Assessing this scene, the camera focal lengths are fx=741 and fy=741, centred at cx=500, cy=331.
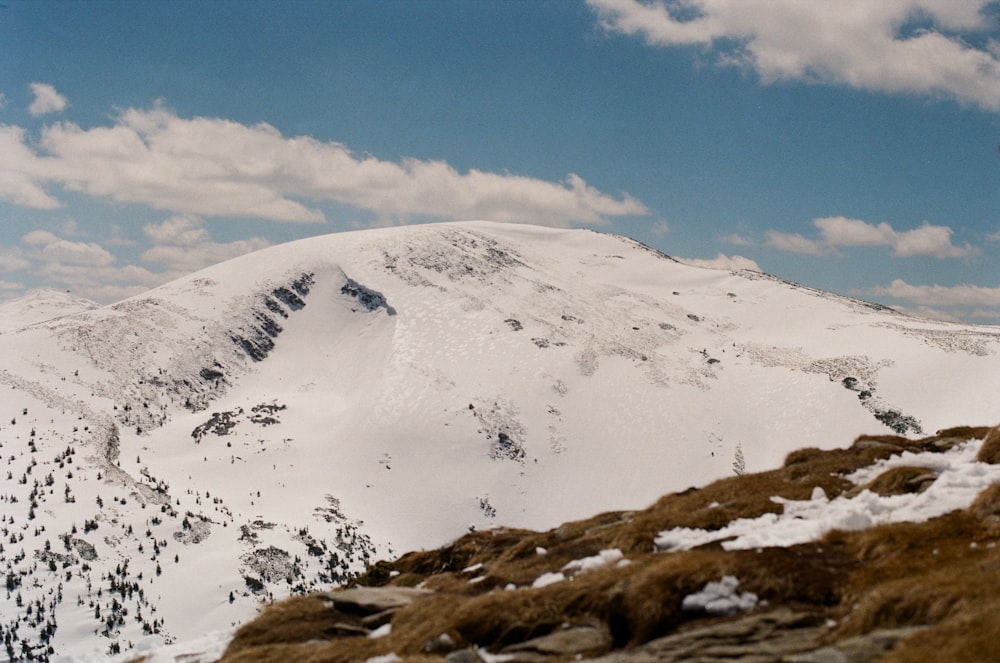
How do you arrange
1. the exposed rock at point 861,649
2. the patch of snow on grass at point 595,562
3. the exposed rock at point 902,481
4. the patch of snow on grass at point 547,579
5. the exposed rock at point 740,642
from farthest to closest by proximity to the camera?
the exposed rock at point 902,481 → the patch of snow on grass at point 595,562 → the patch of snow on grass at point 547,579 → the exposed rock at point 740,642 → the exposed rock at point 861,649

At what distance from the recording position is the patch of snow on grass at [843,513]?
16.6 m

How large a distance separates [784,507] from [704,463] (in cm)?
14881

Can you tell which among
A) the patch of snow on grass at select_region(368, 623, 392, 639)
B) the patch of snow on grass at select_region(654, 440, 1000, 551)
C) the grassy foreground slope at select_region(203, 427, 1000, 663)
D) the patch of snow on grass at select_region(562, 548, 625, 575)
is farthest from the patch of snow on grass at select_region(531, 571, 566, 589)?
the patch of snow on grass at select_region(368, 623, 392, 639)

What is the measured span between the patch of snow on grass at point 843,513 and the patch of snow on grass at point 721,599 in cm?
330

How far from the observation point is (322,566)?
11369 cm

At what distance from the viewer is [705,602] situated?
13055 mm

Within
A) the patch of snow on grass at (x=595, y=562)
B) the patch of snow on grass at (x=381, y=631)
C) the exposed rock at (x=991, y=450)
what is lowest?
the patch of snow on grass at (x=381, y=631)

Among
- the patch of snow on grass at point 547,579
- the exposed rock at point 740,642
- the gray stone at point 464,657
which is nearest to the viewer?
the exposed rock at point 740,642

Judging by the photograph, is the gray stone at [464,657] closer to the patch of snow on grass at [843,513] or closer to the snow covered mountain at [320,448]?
the patch of snow on grass at [843,513]

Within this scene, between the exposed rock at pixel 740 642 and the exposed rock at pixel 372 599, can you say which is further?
the exposed rock at pixel 372 599

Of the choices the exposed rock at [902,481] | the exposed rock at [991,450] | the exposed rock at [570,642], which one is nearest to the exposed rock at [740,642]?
the exposed rock at [570,642]

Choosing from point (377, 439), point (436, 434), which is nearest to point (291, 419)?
point (377, 439)

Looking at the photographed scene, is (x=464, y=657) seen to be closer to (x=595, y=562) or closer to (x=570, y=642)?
(x=570, y=642)

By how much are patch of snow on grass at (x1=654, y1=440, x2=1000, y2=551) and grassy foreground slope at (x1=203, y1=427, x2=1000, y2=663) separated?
47 centimetres
